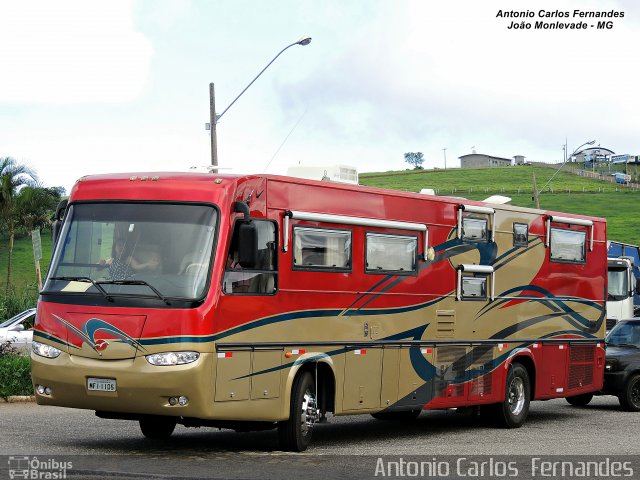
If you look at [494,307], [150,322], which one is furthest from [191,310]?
[494,307]

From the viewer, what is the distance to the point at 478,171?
157m

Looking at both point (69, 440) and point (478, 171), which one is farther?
point (478, 171)

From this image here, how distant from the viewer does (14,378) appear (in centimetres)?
1997

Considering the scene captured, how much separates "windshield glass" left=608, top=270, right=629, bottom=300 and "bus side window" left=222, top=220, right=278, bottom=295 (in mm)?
29691

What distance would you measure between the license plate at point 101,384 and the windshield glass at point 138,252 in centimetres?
92

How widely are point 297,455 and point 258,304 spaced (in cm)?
183

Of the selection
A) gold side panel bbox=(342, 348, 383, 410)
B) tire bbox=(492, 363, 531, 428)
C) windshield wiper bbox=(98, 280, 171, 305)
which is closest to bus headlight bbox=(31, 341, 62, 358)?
windshield wiper bbox=(98, 280, 171, 305)

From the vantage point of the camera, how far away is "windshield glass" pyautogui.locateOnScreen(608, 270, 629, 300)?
41.2 metres

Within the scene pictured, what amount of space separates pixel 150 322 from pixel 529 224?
869 cm

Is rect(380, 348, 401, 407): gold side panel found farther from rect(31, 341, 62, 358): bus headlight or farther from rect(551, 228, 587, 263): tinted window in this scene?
rect(551, 228, 587, 263): tinted window

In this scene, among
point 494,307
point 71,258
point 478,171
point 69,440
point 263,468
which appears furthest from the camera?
point 478,171

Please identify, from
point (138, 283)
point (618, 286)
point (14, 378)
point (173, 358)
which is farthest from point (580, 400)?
point (618, 286)

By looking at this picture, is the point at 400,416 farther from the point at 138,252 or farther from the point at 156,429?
the point at 138,252

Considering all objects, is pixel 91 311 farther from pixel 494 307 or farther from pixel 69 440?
pixel 494 307
